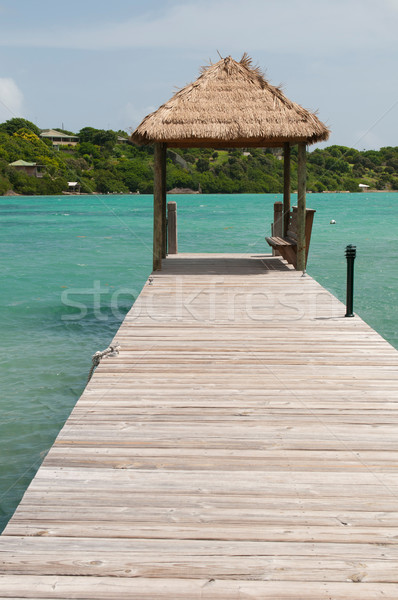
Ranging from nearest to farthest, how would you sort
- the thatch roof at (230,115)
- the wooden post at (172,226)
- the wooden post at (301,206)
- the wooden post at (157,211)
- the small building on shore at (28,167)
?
the thatch roof at (230,115) → the wooden post at (301,206) → the wooden post at (157,211) → the wooden post at (172,226) → the small building on shore at (28,167)

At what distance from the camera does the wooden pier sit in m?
2.61

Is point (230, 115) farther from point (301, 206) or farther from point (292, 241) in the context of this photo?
point (292, 241)

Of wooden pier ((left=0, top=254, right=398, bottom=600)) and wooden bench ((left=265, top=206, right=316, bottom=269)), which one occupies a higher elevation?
wooden bench ((left=265, top=206, right=316, bottom=269))

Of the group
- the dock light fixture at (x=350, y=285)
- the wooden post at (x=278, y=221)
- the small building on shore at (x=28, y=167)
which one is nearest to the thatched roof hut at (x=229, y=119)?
the wooden post at (x=278, y=221)

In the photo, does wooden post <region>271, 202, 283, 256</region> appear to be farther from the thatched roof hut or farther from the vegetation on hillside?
the vegetation on hillside

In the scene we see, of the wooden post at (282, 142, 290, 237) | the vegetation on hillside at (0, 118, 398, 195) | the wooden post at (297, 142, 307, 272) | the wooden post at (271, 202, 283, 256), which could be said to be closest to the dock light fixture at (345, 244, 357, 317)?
the wooden post at (297, 142, 307, 272)

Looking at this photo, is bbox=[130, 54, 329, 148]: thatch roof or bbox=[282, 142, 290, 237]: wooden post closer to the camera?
bbox=[130, 54, 329, 148]: thatch roof

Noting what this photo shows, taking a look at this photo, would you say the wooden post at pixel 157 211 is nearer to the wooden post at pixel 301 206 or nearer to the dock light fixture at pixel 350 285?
the wooden post at pixel 301 206

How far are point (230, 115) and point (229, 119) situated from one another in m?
0.09

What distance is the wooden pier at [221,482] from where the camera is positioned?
2611 mm

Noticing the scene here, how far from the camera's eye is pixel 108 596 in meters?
2.50

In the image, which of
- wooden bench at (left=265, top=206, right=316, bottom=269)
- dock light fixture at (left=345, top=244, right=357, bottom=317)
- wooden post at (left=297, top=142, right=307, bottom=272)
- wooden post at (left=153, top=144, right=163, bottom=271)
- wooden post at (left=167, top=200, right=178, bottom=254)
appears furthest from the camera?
wooden post at (left=167, top=200, right=178, bottom=254)

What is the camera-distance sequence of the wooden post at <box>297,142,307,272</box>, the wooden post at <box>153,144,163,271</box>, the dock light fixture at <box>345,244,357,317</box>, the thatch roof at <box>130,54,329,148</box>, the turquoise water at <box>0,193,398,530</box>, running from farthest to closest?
1. the wooden post at <box>153,144,163,271</box>
2. the wooden post at <box>297,142,307,272</box>
3. the thatch roof at <box>130,54,329,148</box>
4. the dock light fixture at <box>345,244,357,317</box>
5. the turquoise water at <box>0,193,398,530</box>

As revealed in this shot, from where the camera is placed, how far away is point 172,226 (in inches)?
524
